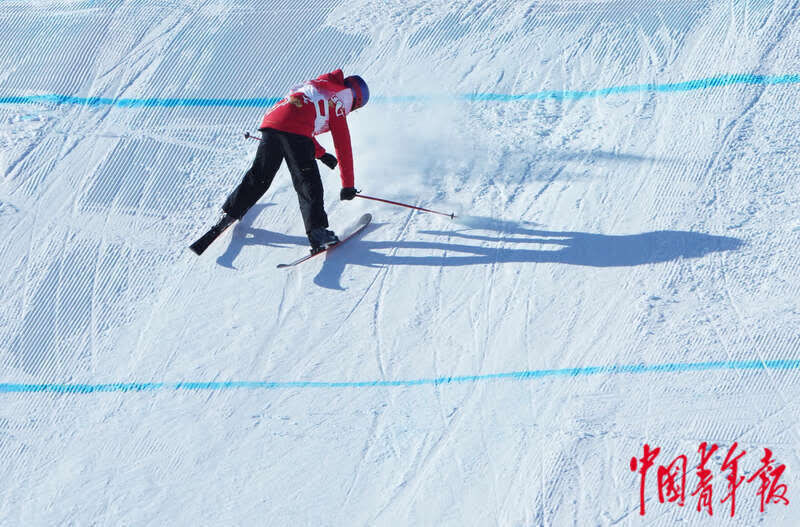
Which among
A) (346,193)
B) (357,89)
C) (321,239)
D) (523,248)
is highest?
(357,89)

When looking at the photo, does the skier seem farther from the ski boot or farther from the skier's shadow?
the skier's shadow

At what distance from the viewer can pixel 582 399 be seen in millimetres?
4582

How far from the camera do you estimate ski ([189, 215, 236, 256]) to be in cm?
542

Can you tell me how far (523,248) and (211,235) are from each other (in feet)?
6.22

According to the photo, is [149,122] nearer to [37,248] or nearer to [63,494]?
[37,248]

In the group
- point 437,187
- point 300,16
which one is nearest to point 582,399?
point 437,187

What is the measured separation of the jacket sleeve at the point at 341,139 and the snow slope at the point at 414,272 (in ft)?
1.66

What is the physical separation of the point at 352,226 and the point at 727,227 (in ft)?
7.36

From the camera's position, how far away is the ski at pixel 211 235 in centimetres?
542

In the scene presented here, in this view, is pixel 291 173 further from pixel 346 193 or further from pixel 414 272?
pixel 414 272

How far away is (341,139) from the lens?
514 cm

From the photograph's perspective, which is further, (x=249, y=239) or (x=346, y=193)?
(x=249, y=239)

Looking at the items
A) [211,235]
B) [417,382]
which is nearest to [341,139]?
[211,235]

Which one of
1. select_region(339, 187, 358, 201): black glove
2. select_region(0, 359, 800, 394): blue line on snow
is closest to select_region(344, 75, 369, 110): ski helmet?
select_region(339, 187, 358, 201): black glove
